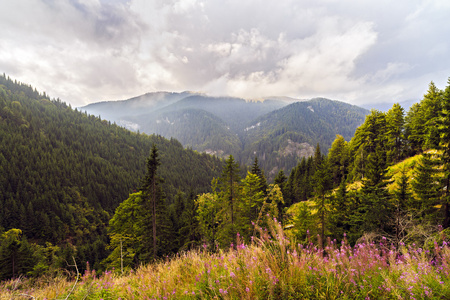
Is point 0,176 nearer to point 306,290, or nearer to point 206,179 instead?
point 206,179

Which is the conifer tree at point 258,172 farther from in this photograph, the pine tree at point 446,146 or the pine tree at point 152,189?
the pine tree at point 446,146

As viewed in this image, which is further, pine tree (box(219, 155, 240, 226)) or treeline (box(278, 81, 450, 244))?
pine tree (box(219, 155, 240, 226))

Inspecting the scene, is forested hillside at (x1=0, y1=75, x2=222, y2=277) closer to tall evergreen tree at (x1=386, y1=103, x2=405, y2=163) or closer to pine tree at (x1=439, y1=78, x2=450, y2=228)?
pine tree at (x1=439, y1=78, x2=450, y2=228)

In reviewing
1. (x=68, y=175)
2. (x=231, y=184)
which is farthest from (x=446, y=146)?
(x=68, y=175)

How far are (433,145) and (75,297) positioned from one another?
21908 millimetres

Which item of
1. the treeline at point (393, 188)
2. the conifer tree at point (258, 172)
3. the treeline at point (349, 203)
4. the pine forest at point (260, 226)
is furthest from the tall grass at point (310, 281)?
the conifer tree at point (258, 172)

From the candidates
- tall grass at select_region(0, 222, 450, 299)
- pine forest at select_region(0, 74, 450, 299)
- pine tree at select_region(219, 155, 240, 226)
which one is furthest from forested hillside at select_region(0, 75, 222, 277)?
tall grass at select_region(0, 222, 450, 299)

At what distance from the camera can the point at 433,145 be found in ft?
46.8

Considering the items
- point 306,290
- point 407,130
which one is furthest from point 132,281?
point 407,130

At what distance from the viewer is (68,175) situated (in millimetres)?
107688

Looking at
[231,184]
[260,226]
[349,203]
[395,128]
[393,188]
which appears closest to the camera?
[260,226]

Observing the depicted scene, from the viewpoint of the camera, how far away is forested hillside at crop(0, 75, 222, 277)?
69.8 meters

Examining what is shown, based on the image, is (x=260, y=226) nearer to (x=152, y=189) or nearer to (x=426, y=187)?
(x=426, y=187)

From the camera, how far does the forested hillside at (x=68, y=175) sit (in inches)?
2749
